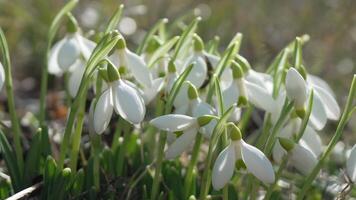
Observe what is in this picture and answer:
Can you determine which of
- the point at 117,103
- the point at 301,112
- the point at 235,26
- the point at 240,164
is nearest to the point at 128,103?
the point at 117,103

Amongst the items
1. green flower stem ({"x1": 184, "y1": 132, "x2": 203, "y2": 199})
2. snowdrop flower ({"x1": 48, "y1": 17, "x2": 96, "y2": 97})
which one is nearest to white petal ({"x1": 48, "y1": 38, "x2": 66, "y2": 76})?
snowdrop flower ({"x1": 48, "y1": 17, "x2": 96, "y2": 97})

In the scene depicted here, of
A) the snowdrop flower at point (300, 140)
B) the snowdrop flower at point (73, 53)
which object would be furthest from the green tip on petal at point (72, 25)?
the snowdrop flower at point (300, 140)

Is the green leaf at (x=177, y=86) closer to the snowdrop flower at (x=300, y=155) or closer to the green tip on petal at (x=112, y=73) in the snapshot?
the green tip on petal at (x=112, y=73)

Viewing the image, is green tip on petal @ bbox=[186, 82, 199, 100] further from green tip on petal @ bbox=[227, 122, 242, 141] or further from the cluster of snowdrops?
green tip on petal @ bbox=[227, 122, 242, 141]

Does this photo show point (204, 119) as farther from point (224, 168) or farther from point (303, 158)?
point (303, 158)

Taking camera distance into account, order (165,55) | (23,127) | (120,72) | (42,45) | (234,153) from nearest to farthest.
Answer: (234,153) < (120,72) < (165,55) < (23,127) < (42,45)

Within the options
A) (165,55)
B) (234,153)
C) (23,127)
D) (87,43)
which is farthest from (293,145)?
(23,127)

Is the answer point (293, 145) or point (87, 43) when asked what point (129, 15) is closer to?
point (87, 43)
